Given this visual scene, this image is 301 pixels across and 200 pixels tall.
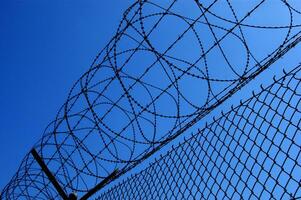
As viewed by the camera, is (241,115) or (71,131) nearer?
(241,115)

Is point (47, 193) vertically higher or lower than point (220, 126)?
higher

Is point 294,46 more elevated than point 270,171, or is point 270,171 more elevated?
point 294,46

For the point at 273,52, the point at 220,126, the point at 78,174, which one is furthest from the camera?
the point at 78,174

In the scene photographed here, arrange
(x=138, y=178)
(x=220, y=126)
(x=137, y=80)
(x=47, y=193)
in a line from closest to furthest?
(x=220, y=126), (x=137, y=80), (x=138, y=178), (x=47, y=193)

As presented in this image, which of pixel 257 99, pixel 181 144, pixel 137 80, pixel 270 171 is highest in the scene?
pixel 137 80

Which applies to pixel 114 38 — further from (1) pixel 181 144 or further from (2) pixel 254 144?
(2) pixel 254 144

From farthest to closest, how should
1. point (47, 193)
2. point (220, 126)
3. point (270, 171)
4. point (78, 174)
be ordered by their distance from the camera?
point (47, 193)
point (78, 174)
point (220, 126)
point (270, 171)

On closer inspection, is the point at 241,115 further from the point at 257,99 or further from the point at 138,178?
the point at 138,178

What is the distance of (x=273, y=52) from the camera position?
10.7 ft

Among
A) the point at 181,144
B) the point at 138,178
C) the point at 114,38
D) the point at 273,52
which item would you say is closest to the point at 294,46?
the point at 273,52

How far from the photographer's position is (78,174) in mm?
4793

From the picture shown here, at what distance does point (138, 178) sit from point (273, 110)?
5.72 feet

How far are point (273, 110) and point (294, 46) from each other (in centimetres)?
45

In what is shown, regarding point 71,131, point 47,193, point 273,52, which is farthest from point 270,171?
point 47,193
